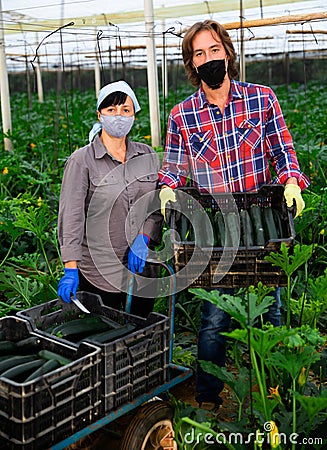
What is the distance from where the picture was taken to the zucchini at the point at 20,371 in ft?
7.76

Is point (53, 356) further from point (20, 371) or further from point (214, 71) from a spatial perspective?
point (214, 71)

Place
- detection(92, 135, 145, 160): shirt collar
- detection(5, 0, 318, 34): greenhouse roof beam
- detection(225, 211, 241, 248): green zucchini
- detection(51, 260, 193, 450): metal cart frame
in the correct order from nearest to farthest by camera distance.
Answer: detection(51, 260, 193, 450): metal cart frame, detection(225, 211, 241, 248): green zucchini, detection(92, 135, 145, 160): shirt collar, detection(5, 0, 318, 34): greenhouse roof beam

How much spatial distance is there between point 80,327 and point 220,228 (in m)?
0.83

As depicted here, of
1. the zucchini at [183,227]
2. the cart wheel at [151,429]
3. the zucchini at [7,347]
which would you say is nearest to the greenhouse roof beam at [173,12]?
the zucchini at [183,227]

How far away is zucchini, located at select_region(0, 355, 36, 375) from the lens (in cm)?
245

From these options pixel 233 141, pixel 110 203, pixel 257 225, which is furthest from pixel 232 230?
pixel 110 203

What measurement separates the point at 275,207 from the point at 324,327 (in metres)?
1.44

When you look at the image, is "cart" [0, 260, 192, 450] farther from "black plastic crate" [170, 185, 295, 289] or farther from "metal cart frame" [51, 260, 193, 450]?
"black plastic crate" [170, 185, 295, 289]

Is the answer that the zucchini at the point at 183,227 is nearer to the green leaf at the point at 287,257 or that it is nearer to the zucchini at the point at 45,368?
the green leaf at the point at 287,257

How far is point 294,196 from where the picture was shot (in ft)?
9.61

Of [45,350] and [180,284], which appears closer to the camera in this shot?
[45,350]

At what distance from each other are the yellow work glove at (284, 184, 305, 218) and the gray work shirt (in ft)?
2.34

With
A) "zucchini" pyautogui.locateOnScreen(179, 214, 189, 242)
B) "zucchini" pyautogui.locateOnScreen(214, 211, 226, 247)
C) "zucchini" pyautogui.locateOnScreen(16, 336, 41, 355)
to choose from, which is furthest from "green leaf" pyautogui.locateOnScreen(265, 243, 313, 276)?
"zucchini" pyautogui.locateOnScreen(16, 336, 41, 355)

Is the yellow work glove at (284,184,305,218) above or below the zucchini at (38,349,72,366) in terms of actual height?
above
